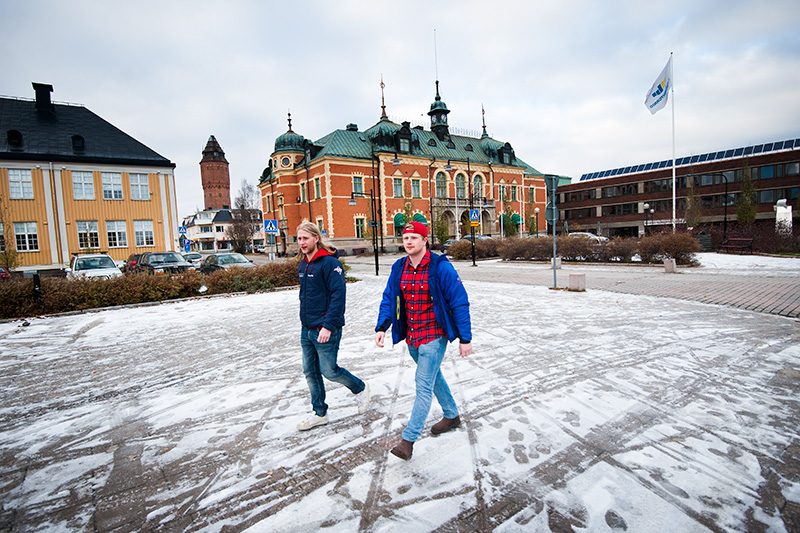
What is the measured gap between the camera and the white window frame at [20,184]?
25.6 m

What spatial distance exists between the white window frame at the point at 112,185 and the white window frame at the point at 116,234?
179 cm

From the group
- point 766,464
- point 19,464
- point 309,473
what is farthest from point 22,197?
point 766,464

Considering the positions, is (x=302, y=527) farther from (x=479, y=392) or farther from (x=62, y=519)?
(x=479, y=392)

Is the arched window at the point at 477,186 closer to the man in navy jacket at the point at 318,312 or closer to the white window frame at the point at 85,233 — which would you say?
the white window frame at the point at 85,233

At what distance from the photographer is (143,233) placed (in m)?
29.2

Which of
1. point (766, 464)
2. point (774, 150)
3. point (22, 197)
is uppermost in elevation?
point (774, 150)

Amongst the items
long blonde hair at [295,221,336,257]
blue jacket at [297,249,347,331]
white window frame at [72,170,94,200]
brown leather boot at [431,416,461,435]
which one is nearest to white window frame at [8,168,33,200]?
white window frame at [72,170,94,200]

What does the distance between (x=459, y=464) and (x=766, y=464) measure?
89.1 inches

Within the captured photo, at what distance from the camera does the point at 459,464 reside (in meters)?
3.07

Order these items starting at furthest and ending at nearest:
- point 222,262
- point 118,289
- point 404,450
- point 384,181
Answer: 1. point 384,181
2. point 222,262
3. point 118,289
4. point 404,450

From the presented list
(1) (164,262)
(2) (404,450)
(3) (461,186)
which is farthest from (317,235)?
(3) (461,186)

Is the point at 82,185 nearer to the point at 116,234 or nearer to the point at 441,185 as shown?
the point at 116,234

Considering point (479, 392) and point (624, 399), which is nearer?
point (624, 399)

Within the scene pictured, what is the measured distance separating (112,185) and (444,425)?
3313 cm
